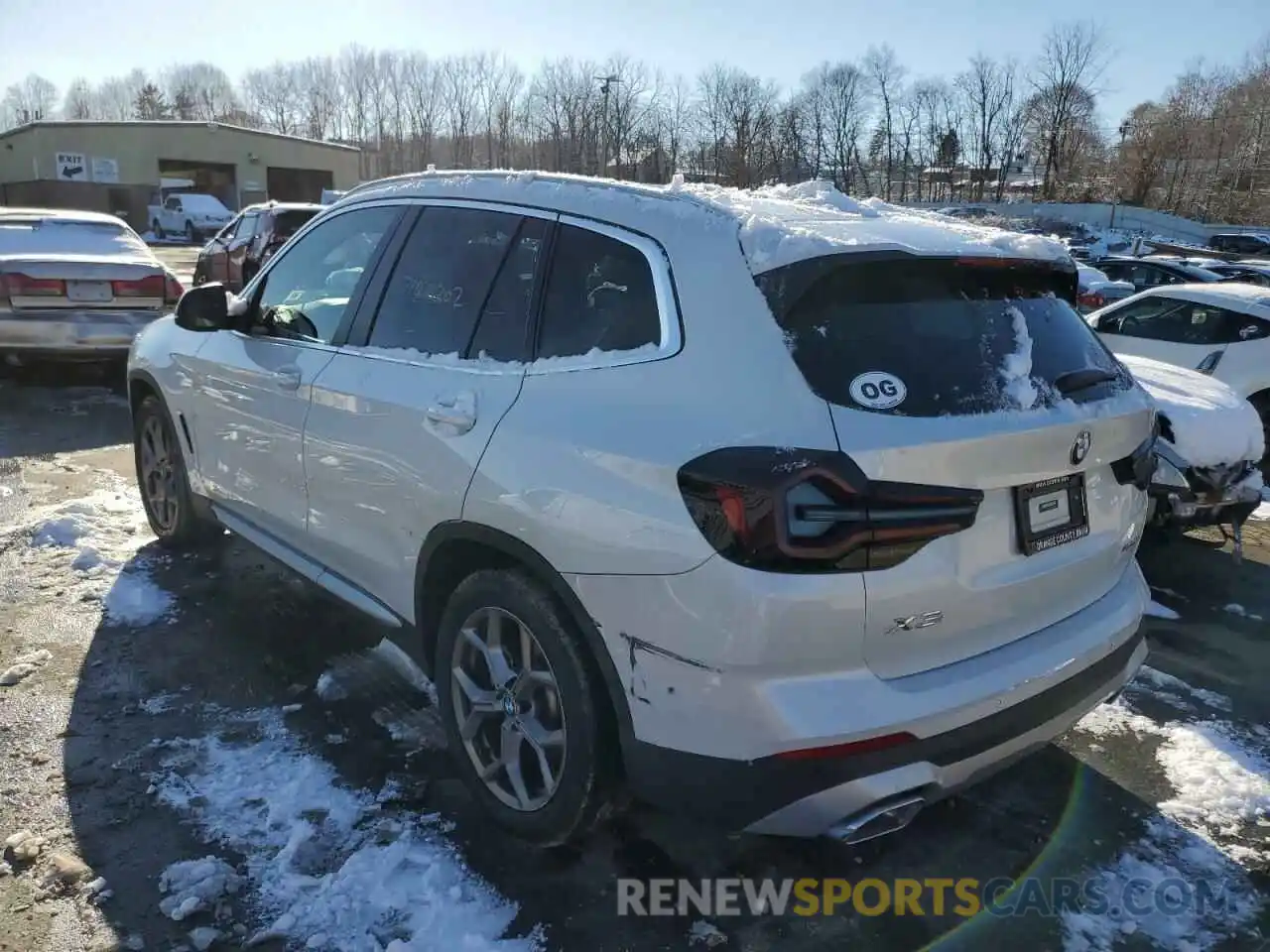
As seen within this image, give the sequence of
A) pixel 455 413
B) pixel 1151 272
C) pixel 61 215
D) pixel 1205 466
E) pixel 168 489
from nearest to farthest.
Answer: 1. pixel 455 413
2. pixel 168 489
3. pixel 1205 466
4. pixel 61 215
5. pixel 1151 272

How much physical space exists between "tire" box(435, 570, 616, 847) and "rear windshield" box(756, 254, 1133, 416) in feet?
3.19

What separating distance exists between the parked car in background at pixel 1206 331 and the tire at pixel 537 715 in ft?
22.5

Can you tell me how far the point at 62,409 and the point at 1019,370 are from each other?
8799 mm

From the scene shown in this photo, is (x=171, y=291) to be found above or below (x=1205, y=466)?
above

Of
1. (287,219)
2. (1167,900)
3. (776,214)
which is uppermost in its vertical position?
(287,219)

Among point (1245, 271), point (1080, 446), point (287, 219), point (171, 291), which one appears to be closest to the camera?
point (1080, 446)

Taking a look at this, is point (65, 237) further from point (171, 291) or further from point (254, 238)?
point (254, 238)

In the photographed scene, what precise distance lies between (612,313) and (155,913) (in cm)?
205

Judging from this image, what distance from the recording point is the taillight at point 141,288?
9.01 m

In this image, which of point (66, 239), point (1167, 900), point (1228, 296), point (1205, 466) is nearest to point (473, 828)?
point (1167, 900)

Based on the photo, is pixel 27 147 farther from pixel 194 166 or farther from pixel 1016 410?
pixel 1016 410

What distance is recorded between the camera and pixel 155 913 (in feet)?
8.65

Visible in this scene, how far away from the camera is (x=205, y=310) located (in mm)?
4152

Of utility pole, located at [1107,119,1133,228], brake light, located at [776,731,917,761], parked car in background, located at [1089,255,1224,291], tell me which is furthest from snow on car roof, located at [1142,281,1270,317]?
utility pole, located at [1107,119,1133,228]
